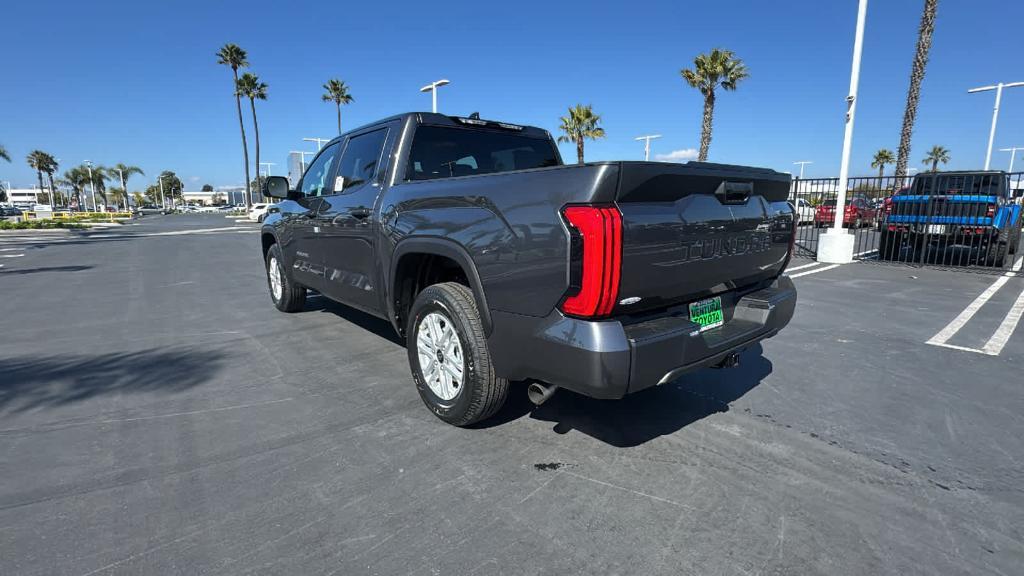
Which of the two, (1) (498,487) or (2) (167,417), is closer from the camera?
(1) (498,487)

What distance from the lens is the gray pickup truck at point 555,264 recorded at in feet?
6.92

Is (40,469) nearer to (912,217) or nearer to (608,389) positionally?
(608,389)

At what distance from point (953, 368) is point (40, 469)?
20.2 feet

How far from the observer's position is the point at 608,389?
214 cm

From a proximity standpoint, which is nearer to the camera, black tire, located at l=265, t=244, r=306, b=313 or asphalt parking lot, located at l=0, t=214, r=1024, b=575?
asphalt parking lot, located at l=0, t=214, r=1024, b=575

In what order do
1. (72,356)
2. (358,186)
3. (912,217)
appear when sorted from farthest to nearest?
1. (912,217)
2. (72,356)
3. (358,186)

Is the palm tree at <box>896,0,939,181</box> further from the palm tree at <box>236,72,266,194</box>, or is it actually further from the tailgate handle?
the palm tree at <box>236,72,266,194</box>

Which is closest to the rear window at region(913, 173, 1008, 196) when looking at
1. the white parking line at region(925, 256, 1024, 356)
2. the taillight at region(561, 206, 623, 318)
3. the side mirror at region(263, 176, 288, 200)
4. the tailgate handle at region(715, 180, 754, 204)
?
the white parking line at region(925, 256, 1024, 356)

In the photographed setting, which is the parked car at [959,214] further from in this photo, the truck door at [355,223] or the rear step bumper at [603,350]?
the truck door at [355,223]

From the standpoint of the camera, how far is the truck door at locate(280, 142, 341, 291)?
466 centimetres

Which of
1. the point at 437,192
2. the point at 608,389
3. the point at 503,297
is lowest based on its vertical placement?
the point at 608,389

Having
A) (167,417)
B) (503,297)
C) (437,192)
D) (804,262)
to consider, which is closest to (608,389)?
(503,297)

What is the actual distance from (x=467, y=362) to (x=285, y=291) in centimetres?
389

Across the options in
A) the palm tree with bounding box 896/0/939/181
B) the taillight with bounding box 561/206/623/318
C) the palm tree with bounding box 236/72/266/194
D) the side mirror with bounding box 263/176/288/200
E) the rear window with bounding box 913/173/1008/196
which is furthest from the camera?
the palm tree with bounding box 236/72/266/194
